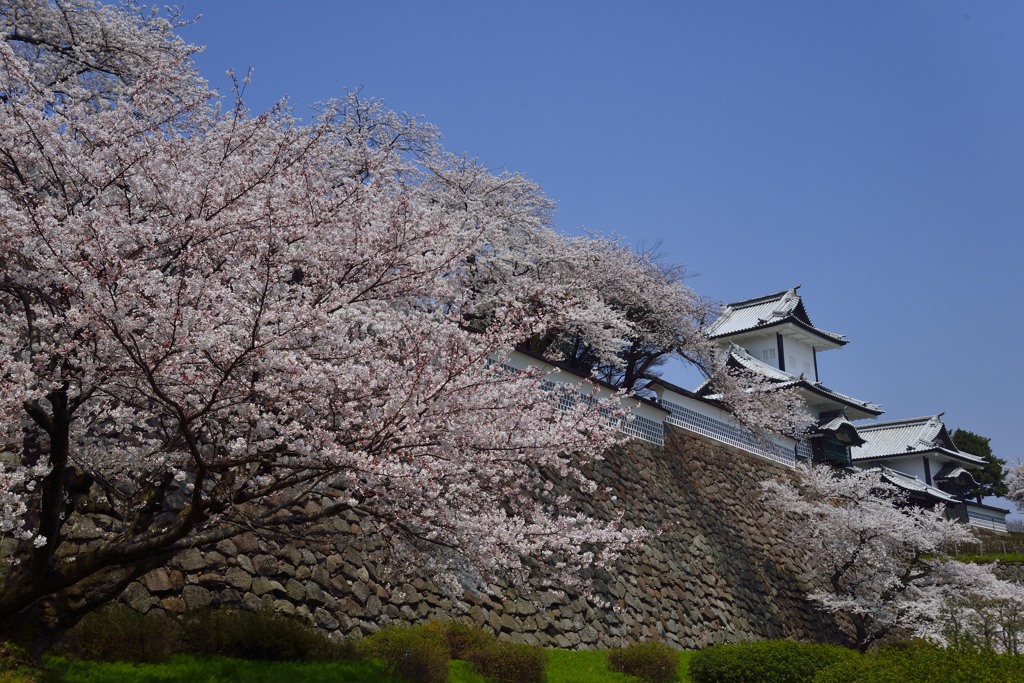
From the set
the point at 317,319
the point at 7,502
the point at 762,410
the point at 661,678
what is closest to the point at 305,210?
the point at 317,319

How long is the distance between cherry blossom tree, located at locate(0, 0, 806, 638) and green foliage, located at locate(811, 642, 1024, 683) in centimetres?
379

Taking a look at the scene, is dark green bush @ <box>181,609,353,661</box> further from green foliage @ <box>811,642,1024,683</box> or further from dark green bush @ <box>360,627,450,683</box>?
green foliage @ <box>811,642,1024,683</box>

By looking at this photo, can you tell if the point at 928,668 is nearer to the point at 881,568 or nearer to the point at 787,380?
the point at 881,568

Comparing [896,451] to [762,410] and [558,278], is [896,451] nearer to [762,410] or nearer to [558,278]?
[762,410]

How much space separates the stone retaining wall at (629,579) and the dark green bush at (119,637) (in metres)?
0.58

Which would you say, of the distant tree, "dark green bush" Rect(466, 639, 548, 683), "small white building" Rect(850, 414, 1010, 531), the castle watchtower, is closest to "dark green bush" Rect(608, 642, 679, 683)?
"dark green bush" Rect(466, 639, 548, 683)

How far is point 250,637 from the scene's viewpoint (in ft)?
28.6

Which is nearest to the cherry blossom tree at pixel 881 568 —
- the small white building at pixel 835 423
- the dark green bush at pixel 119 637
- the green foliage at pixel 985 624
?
the green foliage at pixel 985 624

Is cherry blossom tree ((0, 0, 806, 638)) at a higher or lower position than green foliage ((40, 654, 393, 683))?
higher

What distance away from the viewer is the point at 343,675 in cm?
869

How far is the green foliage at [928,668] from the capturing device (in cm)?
826

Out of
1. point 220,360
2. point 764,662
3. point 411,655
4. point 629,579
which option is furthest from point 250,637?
point 629,579

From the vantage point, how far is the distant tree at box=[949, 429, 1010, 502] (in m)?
51.1

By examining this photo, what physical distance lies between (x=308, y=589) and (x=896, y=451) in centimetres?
4063
